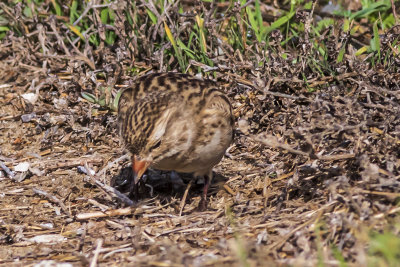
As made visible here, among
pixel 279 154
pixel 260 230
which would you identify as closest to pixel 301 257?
pixel 260 230

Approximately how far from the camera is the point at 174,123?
6.18 metres

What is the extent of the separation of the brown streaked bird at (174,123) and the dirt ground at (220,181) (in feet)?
1.68

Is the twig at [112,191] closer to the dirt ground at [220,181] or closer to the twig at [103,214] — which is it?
the dirt ground at [220,181]

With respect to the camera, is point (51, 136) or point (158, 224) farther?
point (51, 136)

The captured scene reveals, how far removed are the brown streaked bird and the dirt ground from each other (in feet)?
1.68

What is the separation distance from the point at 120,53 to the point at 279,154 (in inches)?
95.7

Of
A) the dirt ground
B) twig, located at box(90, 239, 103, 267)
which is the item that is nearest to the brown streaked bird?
the dirt ground

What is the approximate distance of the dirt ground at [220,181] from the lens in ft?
18.2

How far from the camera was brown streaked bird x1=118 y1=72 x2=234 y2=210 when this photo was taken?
5.98 meters

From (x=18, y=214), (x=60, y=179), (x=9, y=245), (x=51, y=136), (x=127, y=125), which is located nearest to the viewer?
(x=127, y=125)

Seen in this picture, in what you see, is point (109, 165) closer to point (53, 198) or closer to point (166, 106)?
point (53, 198)

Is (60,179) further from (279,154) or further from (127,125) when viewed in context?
(279,154)

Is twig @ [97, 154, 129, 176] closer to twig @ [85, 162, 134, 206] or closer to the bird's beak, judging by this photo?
twig @ [85, 162, 134, 206]

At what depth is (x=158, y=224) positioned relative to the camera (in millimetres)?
6602
